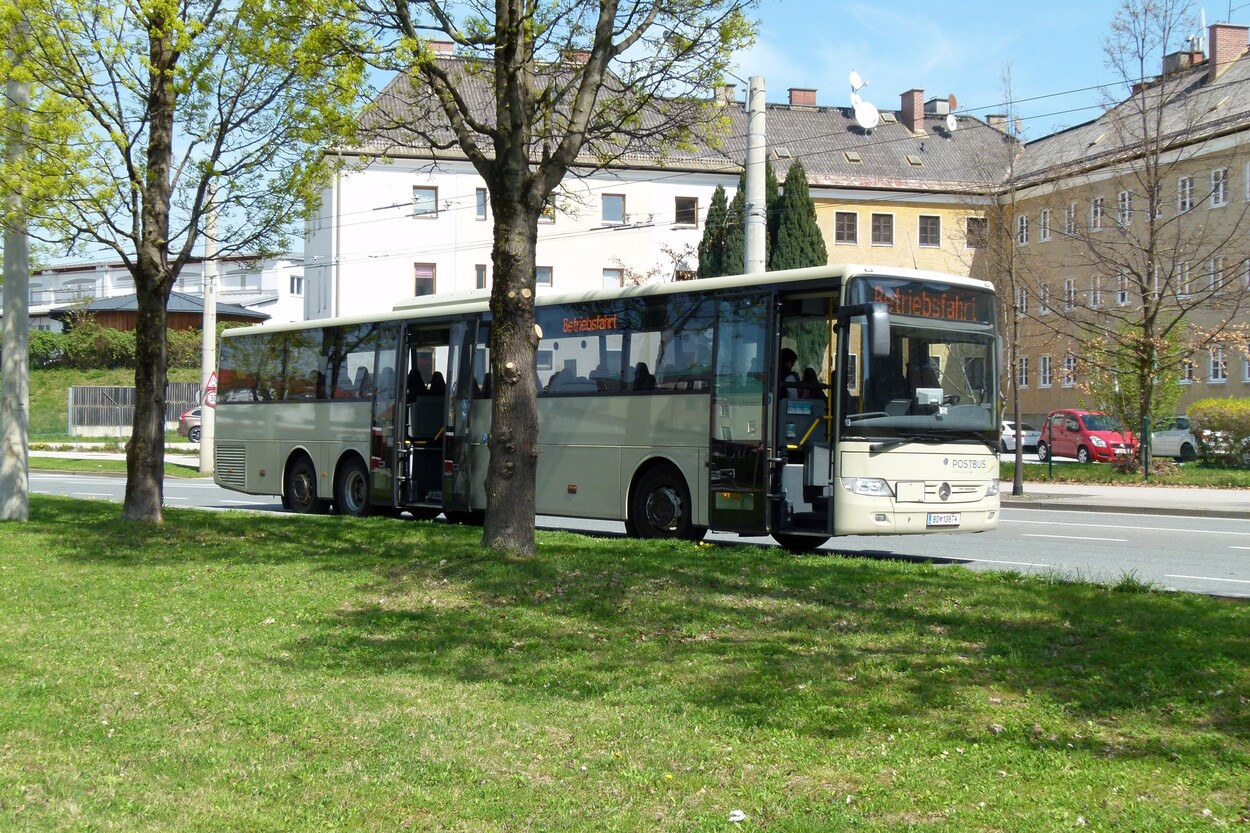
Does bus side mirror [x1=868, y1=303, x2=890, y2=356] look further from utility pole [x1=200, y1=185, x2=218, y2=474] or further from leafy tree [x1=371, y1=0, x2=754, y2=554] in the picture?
utility pole [x1=200, y1=185, x2=218, y2=474]

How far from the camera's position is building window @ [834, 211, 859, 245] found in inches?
2539

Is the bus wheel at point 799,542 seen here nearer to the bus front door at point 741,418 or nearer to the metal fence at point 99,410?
the bus front door at point 741,418

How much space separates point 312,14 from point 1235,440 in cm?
3057

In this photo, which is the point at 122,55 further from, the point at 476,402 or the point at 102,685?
the point at 102,685

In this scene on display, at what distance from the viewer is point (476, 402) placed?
19.3 meters

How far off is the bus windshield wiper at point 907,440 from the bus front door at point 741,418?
4.29ft

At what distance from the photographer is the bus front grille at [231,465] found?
974 inches

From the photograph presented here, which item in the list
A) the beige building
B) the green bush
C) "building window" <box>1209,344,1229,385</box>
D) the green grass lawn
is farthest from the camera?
"building window" <box>1209,344,1229,385</box>

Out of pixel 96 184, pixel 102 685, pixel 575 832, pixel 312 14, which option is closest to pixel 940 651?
pixel 575 832

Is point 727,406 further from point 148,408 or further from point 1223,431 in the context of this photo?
point 1223,431

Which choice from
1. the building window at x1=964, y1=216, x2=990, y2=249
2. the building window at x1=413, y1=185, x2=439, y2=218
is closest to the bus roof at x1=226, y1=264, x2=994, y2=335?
the building window at x1=964, y1=216, x2=990, y2=249

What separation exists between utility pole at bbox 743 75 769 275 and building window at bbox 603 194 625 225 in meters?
39.4

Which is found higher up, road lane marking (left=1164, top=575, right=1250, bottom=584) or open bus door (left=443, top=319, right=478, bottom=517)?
open bus door (left=443, top=319, right=478, bottom=517)

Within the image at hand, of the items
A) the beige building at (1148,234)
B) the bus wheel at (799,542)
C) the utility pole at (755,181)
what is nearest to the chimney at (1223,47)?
the beige building at (1148,234)
